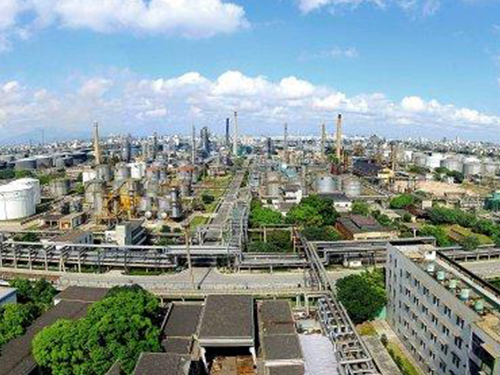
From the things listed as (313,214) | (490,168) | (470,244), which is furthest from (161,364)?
(490,168)

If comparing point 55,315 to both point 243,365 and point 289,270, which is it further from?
point 289,270

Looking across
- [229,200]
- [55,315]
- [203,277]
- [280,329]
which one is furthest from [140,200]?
[280,329]

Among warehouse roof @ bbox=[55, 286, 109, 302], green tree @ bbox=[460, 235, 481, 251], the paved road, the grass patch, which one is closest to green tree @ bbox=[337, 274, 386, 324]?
the grass patch

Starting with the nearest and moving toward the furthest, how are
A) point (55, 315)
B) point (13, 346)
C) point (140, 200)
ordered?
1. point (13, 346)
2. point (55, 315)
3. point (140, 200)

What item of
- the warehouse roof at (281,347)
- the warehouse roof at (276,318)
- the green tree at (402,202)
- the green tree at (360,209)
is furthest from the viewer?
the green tree at (402,202)

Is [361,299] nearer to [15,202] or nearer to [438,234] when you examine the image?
[438,234]

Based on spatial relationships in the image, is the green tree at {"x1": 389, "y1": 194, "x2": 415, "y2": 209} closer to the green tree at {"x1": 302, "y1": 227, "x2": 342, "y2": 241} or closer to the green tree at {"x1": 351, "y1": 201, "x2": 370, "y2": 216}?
the green tree at {"x1": 351, "y1": 201, "x2": 370, "y2": 216}

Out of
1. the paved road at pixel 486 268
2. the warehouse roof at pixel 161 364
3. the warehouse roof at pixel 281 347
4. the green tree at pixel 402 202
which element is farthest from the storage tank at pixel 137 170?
the warehouse roof at pixel 161 364

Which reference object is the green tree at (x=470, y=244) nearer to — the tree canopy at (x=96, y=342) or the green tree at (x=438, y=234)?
the green tree at (x=438, y=234)
